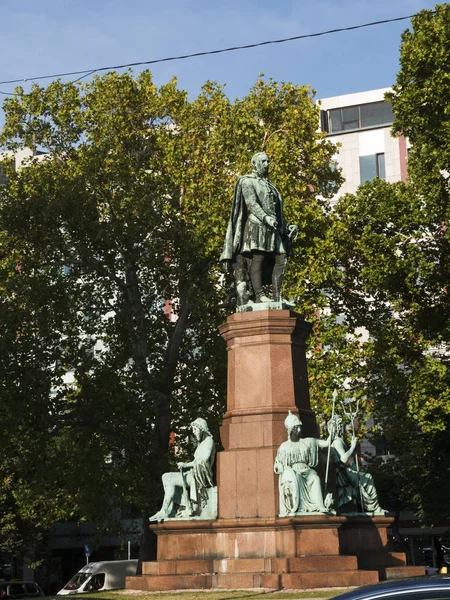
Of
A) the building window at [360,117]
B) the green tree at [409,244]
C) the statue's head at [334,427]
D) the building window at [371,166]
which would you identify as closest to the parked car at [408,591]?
the statue's head at [334,427]

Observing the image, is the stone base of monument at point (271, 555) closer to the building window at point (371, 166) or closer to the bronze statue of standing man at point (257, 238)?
the bronze statue of standing man at point (257, 238)

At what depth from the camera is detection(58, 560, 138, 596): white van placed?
34.7 m

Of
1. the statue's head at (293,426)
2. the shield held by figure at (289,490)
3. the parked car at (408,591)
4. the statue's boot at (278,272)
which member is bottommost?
the parked car at (408,591)

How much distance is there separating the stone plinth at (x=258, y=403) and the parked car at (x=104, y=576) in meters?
20.0

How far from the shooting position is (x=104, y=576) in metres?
35.1

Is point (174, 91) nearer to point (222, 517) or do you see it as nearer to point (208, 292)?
point (208, 292)

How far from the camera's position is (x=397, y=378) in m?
29.3

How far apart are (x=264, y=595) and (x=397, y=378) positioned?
667 inches

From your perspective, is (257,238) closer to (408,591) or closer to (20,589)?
(408,591)

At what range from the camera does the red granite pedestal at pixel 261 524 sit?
14.4 metres

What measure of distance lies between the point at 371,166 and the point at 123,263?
29449 mm

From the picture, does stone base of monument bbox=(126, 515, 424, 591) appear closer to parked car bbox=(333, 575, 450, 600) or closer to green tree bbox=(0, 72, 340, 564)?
parked car bbox=(333, 575, 450, 600)

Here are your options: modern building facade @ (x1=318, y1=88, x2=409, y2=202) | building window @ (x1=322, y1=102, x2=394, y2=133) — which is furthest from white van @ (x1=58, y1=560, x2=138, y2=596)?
building window @ (x1=322, y1=102, x2=394, y2=133)

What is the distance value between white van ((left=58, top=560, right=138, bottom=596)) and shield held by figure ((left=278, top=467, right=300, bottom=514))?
2098 centimetres
